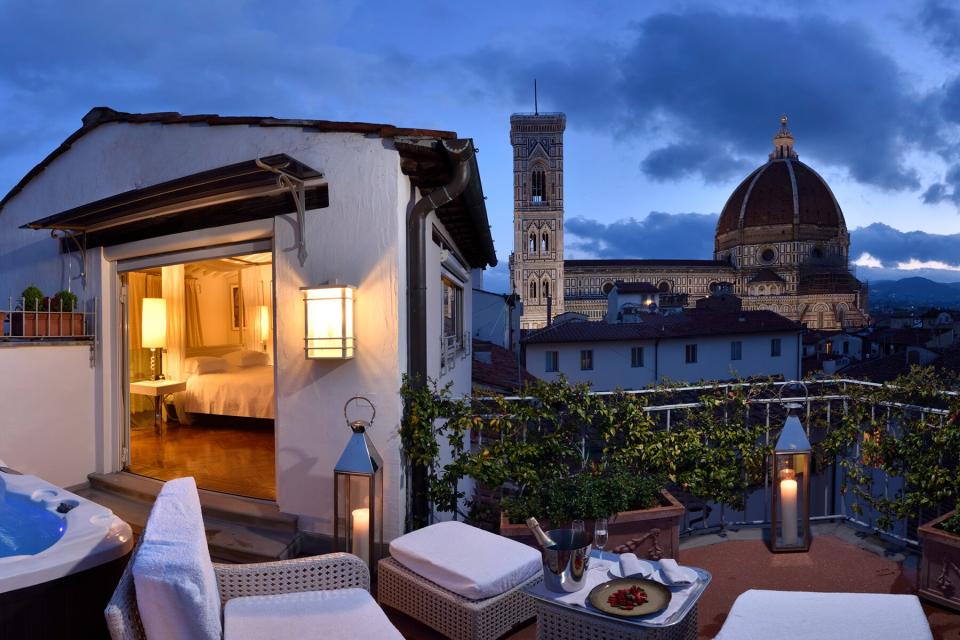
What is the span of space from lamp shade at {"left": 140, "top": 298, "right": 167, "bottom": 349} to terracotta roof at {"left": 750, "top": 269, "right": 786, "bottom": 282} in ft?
204

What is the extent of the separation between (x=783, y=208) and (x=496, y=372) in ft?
214

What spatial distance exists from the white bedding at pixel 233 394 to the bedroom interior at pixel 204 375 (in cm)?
1

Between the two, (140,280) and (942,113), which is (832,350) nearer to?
(140,280)

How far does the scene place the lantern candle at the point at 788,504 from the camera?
12.3 ft

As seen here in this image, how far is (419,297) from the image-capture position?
12.8 feet

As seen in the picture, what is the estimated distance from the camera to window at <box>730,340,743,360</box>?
27.2 metres

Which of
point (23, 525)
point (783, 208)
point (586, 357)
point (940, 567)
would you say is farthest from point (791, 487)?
point (783, 208)

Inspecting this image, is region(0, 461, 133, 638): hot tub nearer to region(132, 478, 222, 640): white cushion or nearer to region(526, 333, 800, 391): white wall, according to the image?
region(132, 478, 222, 640): white cushion

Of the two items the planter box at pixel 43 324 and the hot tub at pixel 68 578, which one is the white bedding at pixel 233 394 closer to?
the planter box at pixel 43 324

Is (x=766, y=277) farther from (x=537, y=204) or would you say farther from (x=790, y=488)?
(x=790, y=488)

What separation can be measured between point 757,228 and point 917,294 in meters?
107

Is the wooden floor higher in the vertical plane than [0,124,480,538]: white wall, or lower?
lower

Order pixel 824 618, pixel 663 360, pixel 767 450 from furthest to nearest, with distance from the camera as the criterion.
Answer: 1. pixel 663 360
2. pixel 767 450
3. pixel 824 618

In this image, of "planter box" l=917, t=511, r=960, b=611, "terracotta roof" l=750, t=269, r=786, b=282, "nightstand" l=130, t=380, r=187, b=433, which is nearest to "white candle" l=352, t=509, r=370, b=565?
"planter box" l=917, t=511, r=960, b=611
